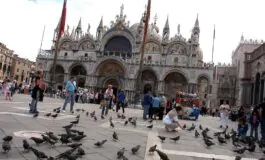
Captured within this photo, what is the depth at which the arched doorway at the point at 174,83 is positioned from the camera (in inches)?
A: 1697

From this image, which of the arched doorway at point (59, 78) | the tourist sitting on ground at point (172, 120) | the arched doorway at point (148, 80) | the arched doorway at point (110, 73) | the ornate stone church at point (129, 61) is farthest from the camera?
the arched doorway at point (59, 78)

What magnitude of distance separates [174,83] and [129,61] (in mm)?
7359

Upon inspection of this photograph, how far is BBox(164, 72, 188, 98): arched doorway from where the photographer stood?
43.1 metres

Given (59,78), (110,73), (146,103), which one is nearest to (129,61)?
(110,73)

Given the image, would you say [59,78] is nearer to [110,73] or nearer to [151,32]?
[110,73]

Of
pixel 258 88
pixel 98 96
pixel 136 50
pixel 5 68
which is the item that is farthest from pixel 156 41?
pixel 5 68

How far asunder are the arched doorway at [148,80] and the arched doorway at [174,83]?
6.31 feet

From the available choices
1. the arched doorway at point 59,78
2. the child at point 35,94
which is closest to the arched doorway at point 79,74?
the arched doorway at point 59,78

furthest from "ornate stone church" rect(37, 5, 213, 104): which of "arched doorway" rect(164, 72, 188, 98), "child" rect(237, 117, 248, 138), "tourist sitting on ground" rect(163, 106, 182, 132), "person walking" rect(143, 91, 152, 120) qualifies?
"tourist sitting on ground" rect(163, 106, 182, 132)

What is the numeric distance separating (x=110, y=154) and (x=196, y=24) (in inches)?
1722

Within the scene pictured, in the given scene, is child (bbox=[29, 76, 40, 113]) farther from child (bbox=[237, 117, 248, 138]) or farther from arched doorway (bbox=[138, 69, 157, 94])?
arched doorway (bbox=[138, 69, 157, 94])

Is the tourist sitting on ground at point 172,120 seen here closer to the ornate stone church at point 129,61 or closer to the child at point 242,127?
the child at point 242,127

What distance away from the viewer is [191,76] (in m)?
41.6

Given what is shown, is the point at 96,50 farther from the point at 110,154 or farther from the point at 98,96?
the point at 110,154
